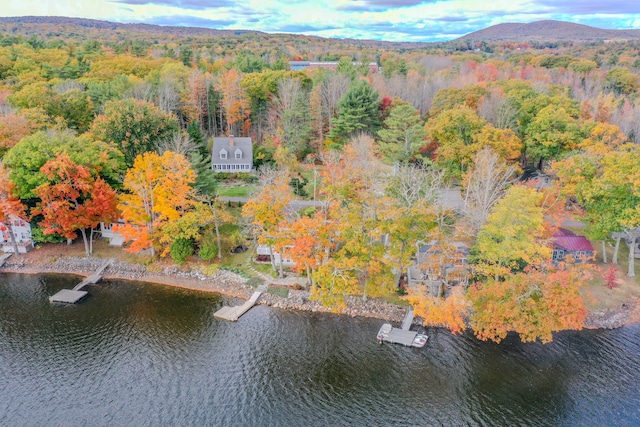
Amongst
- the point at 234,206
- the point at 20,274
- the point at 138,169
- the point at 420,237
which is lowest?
the point at 20,274

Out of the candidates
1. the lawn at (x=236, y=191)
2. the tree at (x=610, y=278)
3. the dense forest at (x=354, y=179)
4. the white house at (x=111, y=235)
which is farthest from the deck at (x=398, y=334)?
the white house at (x=111, y=235)

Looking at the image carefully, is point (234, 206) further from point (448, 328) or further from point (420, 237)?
point (448, 328)

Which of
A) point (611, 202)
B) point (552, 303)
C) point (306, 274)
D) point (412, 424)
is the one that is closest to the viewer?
point (412, 424)

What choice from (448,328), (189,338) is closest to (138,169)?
(189,338)

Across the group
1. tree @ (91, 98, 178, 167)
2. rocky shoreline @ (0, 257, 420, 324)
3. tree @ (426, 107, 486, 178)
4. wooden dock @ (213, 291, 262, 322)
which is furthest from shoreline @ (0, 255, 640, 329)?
tree @ (426, 107, 486, 178)

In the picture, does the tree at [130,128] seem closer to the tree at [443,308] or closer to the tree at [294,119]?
the tree at [294,119]

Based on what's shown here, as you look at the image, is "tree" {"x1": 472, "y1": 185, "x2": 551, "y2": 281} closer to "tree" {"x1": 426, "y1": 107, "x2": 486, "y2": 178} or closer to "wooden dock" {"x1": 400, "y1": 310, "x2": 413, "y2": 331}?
"wooden dock" {"x1": 400, "y1": 310, "x2": 413, "y2": 331}

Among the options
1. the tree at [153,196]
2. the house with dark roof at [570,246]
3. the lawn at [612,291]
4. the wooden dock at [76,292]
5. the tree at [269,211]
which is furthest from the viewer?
the tree at [153,196]
